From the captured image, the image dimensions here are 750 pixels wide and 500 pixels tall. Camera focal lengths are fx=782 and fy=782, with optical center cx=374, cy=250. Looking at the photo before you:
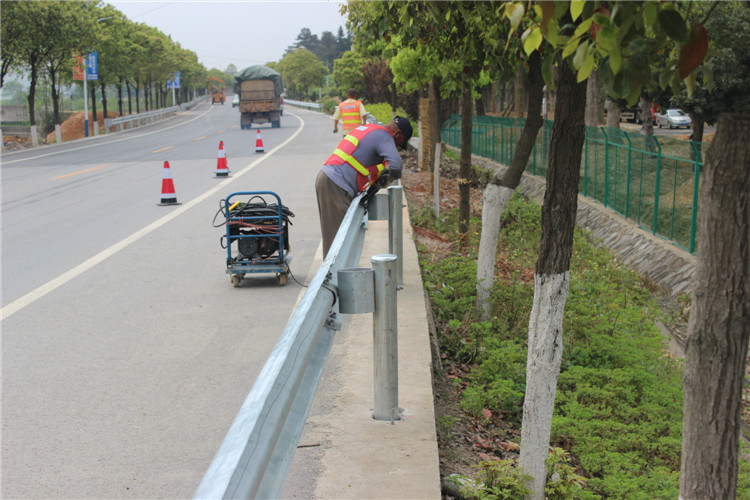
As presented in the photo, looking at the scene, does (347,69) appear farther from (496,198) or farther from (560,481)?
(560,481)

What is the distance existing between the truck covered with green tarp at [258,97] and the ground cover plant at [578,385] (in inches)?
1427

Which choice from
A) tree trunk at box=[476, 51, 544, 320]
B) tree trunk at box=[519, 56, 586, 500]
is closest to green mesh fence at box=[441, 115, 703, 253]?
tree trunk at box=[476, 51, 544, 320]

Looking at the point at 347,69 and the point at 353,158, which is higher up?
the point at 347,69

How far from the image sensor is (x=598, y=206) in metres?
15.8

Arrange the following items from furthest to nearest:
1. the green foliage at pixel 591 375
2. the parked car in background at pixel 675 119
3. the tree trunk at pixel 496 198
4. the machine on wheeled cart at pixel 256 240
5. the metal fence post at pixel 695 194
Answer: the parked car in background at pixel 675 119 → the metal fence post at pixel 695 194 → the machine on wheeled cart at pixel 256 240 → the tree trunk at pixel 496 198 → the green foliage at pixel 591 375

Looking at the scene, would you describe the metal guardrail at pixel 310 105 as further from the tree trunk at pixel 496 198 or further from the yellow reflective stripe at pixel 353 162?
the yellow reflective stripe at pixel 353 162

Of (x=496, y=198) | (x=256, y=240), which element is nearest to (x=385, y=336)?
(x=496, y=198)

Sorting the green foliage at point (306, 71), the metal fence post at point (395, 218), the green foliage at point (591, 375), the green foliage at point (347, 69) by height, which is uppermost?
the green foliage at point (306, 71)

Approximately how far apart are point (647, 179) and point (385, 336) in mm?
10363

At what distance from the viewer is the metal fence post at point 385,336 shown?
372 cm

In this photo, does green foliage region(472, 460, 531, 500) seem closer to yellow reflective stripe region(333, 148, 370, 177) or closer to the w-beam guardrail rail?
the w-beam guardrail rail

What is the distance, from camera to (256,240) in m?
8.52

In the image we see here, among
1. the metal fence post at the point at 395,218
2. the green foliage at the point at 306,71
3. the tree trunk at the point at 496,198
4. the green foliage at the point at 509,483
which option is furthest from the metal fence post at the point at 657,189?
the green foliage at the point at 306,71

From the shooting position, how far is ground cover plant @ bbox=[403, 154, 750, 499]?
15.3ft
